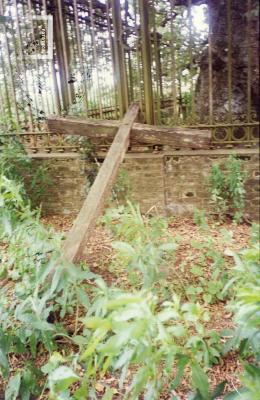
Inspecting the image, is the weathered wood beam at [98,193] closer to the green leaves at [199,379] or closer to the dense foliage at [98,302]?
the dense foliage at [98,302]

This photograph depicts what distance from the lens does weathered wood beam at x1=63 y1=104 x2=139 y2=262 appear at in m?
1.04

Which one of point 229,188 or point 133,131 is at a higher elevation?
point 133,131

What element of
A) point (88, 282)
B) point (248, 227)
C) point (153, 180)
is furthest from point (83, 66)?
point (88, 282)

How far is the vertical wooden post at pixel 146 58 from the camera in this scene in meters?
0.83

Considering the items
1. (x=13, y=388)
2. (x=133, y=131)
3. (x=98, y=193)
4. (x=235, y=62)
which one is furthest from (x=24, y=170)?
(x=235, y=62)

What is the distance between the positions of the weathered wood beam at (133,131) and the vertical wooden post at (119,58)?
9 centimetres

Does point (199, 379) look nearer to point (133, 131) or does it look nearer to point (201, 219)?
point (201, 219)

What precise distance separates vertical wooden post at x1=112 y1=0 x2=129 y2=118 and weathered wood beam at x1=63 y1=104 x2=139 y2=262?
0.18 ft

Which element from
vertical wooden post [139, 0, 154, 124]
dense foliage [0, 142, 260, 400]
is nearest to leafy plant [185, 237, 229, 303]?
dense foliage [0, 142, 260, 400]

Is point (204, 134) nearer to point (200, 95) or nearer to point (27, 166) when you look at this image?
point (200, 95)

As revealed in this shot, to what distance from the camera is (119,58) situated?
0.92 meters

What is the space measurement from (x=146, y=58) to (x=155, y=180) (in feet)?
0.98


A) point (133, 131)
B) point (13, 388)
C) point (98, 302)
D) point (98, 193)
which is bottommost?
point (13, 388)

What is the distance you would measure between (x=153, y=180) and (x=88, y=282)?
489 millimetres
